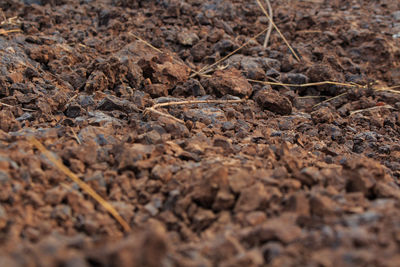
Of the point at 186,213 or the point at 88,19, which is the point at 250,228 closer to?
the point at 186,213

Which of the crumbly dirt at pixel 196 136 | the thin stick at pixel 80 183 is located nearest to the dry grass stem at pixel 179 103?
the crumbly dirt at pixel 196 136

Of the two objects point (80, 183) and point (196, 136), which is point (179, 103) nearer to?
point (196, 136)

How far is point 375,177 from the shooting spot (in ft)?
5.95

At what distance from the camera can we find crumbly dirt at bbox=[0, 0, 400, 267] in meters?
1.29

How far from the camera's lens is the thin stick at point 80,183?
152 cm

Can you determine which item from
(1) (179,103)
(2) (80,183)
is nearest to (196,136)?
(1) (179,103)

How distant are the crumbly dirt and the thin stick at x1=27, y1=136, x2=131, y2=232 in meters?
0.02

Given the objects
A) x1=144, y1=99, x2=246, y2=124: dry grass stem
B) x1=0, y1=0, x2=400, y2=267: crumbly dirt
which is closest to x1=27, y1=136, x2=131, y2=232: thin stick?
x1=0, y1=0, x2=400, y2=267: crumbly dirt

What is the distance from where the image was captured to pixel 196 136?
225cm

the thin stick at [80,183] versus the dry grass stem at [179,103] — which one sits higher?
the thin stick at [80,183]

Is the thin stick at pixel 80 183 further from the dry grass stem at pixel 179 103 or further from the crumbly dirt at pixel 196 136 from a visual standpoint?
the dry grass stem at pixel 179 103

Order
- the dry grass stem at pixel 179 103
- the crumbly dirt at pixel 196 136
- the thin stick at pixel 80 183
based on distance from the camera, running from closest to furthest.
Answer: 1. the crumbly dirt at pixel 196 136
2. the thin stick at pixel 80 183
3. the dry grass stem at pixel 179 103

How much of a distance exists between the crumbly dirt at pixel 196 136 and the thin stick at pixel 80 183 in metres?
0.02

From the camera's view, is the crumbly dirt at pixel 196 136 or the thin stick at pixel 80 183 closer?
the crumbly dirt at pixel 196 136
